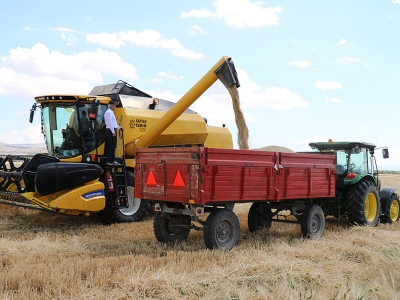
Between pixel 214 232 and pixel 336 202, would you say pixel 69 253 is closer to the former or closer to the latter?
pixel 214 232

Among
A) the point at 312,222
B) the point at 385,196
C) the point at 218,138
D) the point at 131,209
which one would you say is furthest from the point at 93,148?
the point at 385,196

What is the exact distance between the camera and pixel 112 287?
4.23 m

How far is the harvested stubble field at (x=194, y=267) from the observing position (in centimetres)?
409

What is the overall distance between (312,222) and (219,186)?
8.12 feet

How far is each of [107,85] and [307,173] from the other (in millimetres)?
5270

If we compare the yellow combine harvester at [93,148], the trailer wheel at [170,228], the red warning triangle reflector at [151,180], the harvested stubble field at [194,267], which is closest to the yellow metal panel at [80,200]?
the yellow combine harvester at [93,148]

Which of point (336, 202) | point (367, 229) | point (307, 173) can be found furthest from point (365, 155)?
point (307, 173)

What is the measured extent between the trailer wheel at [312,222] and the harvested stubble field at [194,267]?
0.67ft

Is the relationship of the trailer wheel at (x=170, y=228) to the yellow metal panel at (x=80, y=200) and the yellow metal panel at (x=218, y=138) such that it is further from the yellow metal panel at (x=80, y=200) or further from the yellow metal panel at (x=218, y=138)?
the yellow metal panel at (x=218, y=138)

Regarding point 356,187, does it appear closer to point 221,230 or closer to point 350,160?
point 350,160

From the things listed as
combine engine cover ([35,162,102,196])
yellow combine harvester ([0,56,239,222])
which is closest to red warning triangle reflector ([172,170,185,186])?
yellow combine harvester ([0,56,239,222])

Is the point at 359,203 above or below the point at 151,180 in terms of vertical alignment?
below

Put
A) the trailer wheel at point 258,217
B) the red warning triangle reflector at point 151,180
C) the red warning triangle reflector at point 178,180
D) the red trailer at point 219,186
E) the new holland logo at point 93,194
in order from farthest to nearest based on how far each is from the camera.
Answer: the new holland logo at point 93,194 < the trailer wheel at point 258,217 < the red warning triangle reflector at point 151,180 < the red warning triangle reflector at point 178,180 < the red trailer at point 219,186

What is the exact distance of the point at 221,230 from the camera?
20.2ft
